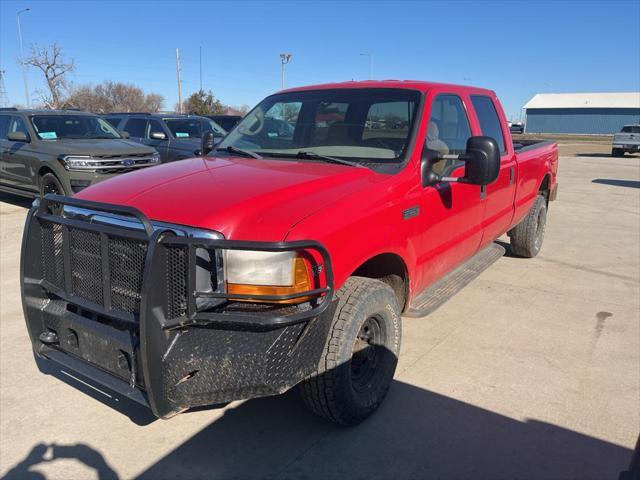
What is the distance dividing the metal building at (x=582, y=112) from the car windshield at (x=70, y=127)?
81152 mm

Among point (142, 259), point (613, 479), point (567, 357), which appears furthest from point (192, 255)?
point (567, 357)

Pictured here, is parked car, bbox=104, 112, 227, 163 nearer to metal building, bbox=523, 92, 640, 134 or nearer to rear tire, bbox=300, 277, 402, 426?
rear tire, bbox=300, 277, 402, 426

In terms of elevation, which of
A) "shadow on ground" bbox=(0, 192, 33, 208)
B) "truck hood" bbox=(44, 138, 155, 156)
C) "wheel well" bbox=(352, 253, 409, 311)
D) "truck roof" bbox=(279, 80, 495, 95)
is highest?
"truck roof" bbox=(279, 80, 495, 95)

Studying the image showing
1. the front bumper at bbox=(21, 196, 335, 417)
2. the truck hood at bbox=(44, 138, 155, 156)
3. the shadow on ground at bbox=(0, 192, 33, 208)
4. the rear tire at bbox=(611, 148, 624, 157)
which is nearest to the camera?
the front bumper at bbox=(21, 196, 335, 417)

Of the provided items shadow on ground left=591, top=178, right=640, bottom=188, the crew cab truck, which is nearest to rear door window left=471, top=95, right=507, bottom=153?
the crew cab truck

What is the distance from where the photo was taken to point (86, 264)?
8.86ft

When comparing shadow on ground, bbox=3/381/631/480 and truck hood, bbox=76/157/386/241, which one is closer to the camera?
truck hood, bbox=76/157/386/241

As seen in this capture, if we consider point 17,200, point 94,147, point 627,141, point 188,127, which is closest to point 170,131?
point 188,127

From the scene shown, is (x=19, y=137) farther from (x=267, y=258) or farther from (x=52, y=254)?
(x=267, y=258)

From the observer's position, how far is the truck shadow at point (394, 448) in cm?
271

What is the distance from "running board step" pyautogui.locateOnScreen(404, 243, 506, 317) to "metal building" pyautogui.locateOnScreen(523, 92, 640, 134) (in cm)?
8238

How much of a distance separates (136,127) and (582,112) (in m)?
83.0

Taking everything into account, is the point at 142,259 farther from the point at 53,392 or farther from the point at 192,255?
the point at 53,392

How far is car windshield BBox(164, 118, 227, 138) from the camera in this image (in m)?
11.8
